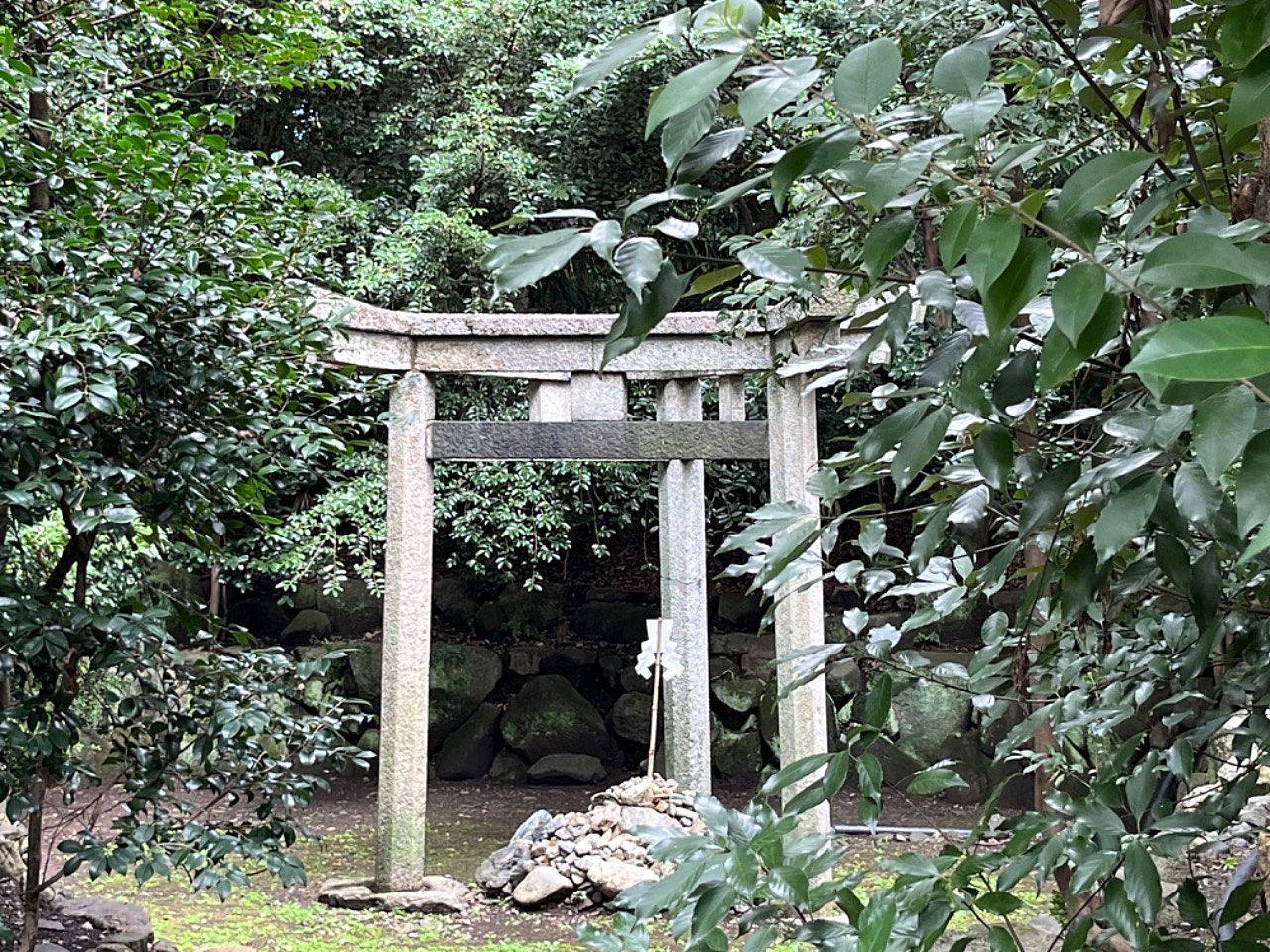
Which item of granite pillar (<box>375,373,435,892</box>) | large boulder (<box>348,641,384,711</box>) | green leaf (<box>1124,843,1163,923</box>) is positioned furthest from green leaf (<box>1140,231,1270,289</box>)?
large boulder (<box>348,641,384,711</box>)

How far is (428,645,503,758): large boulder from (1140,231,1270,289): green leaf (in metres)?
7.33

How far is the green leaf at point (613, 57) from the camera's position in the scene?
47cm

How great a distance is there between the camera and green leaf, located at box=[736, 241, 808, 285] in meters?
0.54

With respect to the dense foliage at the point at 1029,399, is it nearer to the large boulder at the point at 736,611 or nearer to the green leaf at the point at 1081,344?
the green leaf at the point at 1081,344

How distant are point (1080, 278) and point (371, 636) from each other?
781 cm

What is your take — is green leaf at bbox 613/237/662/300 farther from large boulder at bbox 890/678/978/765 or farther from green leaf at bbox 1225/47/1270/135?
large boulder at bbox 890/678/978/765

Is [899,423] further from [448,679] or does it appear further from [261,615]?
[261,615]

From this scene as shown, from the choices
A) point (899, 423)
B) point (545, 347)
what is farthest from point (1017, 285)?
point (545, 347)

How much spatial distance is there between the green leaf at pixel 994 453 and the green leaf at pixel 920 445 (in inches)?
1.4

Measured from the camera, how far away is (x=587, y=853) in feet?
14.7

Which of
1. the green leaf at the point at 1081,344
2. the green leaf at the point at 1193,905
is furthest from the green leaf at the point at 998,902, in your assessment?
the green leaf at the point at 1081,344

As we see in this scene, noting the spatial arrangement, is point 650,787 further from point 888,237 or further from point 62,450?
point 888,237

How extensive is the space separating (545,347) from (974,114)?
4.00 m

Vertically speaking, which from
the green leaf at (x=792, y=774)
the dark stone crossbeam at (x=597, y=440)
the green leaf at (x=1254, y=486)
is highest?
the dark stone crossbeam at (x=597, y=440)
